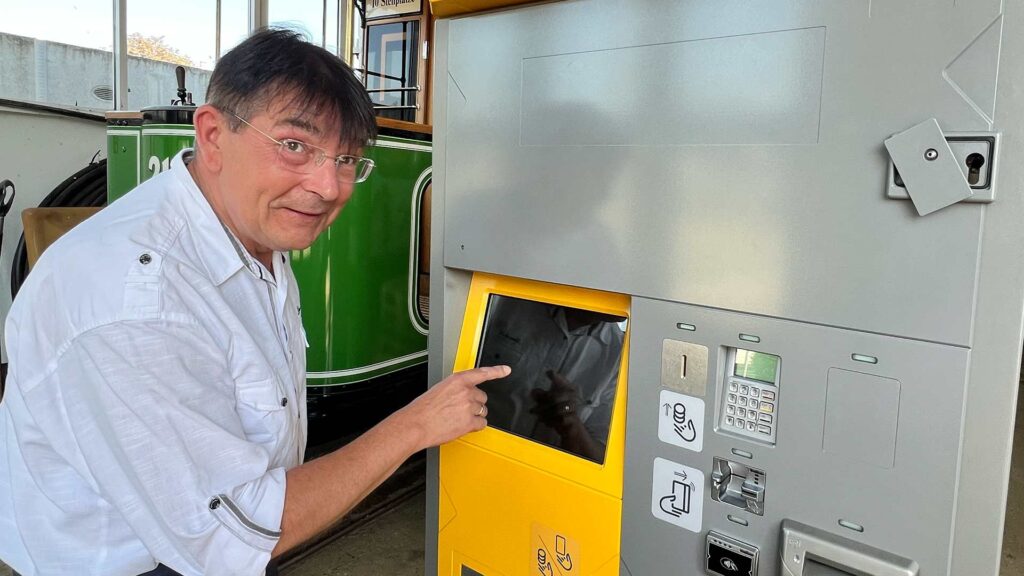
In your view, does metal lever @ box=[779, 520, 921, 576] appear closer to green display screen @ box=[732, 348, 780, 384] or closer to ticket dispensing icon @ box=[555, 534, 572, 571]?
green display screen @ box=[732, 348, 780, 384]

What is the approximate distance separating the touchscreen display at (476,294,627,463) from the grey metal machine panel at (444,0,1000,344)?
0.40ft

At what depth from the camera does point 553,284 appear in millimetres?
1532

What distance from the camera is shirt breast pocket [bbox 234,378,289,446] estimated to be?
1.10 metres

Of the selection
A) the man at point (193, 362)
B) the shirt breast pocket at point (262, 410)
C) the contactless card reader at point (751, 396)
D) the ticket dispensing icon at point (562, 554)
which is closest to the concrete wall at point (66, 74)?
the man at point (193, 362)

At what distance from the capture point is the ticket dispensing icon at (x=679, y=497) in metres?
1.29

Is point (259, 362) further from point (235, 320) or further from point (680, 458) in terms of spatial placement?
point (680, 458)

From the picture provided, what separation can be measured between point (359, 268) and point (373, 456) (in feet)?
6.22

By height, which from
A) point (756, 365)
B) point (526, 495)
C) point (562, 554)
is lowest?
point (562, 554)

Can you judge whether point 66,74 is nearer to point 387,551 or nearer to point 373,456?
point 387,551

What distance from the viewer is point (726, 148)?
1184mm

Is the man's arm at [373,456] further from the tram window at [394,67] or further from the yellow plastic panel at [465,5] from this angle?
the tram window at [394,67]

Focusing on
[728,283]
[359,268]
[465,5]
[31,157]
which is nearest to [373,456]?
[728,283]

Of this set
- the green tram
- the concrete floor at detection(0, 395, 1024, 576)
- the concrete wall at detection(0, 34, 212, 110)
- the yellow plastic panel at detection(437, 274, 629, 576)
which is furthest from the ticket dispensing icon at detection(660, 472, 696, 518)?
the concrete wall at detection(0, 34, 212, 110)

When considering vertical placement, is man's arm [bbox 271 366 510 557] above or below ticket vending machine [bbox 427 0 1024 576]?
below
